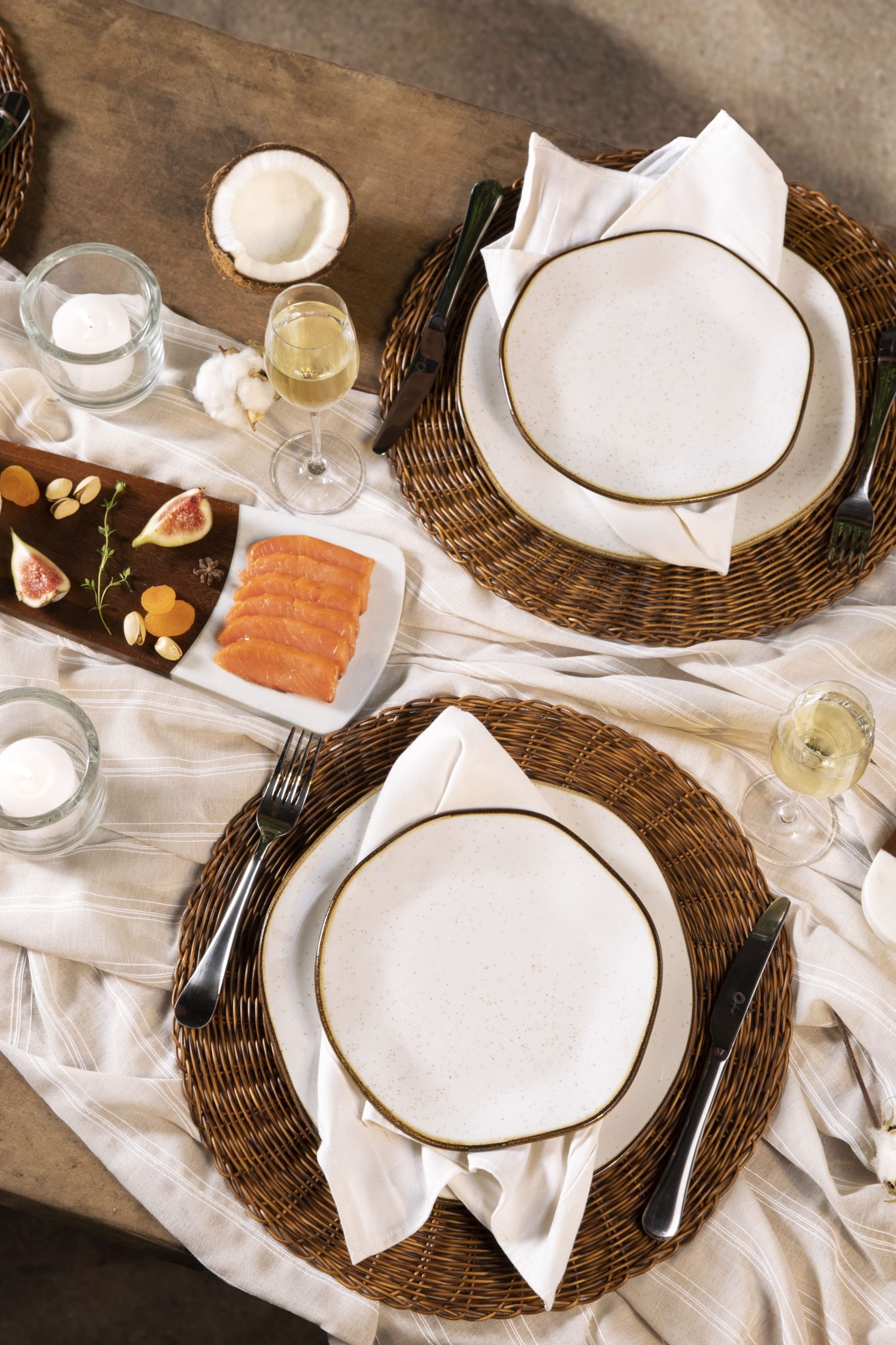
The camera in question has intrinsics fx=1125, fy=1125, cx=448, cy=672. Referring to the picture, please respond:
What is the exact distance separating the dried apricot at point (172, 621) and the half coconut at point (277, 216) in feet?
1.57

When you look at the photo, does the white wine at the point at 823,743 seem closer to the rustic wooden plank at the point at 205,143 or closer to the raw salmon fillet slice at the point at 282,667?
the raw salmon fillet slice at the point at 282,667

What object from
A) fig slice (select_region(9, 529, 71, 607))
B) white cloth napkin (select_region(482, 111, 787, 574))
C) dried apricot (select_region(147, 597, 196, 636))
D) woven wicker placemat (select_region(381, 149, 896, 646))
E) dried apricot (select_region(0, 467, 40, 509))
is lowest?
fig slice (select_region(9, 529, 71, 607))

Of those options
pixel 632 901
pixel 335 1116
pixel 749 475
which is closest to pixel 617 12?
pixel 749 475

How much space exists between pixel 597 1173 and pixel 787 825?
20.9 inches

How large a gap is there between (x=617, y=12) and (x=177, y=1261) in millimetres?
3262

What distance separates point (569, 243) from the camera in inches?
61.8

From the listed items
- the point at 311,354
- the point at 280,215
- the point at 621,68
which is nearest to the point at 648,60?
the point at 621,68

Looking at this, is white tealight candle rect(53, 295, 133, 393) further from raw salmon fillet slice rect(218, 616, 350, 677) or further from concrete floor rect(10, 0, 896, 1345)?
concrete floor rect(10, 0, 896, 1345)

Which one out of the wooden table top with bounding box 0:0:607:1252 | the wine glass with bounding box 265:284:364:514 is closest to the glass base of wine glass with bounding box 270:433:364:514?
the wine glass with bounding box 265:284:364:514

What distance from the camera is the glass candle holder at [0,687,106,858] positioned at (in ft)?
4.60

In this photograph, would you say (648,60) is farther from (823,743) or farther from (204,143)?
(823,743)

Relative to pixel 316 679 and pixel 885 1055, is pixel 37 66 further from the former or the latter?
pixel 885 1055

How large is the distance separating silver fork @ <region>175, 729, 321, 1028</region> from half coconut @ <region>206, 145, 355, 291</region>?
26.3 inches

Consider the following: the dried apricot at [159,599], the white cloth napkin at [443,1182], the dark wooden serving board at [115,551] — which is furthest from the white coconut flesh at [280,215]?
the white cloth napkin at [443,1182]
